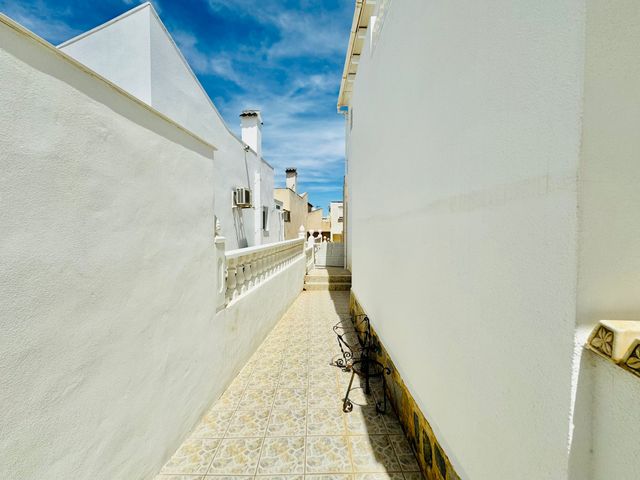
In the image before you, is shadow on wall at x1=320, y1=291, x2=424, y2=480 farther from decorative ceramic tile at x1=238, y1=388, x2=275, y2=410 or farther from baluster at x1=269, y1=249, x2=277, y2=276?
baluster at x1=269, y1=249, x2=277, y2=276

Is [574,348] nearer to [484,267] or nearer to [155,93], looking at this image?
[484,267]

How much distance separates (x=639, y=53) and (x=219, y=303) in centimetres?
339

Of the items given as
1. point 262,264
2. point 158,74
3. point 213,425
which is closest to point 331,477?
point 213,425

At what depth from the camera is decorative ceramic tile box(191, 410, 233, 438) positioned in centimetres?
264

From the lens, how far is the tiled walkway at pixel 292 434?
2264mm

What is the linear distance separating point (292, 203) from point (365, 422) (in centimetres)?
1941

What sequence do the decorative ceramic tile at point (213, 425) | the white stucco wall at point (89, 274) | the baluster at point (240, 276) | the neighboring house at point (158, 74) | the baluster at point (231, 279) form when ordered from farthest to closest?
the neighboring house at point (158, 74) → the baluster at point (240, 276) → the baluster at point (231, 279) → the decorative ceramic tile at point (213, 425) → the white stucco wall at point (89, 274)

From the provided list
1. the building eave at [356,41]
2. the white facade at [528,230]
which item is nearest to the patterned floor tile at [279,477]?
the white facade at [528,230]

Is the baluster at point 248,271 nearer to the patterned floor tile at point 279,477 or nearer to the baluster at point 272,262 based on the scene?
the baluster at point 272,262

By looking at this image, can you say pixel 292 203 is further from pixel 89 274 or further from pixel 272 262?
pixel 89 274

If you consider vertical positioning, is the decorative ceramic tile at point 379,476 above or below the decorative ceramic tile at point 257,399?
below

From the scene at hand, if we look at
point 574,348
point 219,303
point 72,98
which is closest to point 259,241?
point 219,303

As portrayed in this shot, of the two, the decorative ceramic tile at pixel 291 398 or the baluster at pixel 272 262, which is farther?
the baluster at pixel 272 262

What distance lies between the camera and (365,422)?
112 inches
